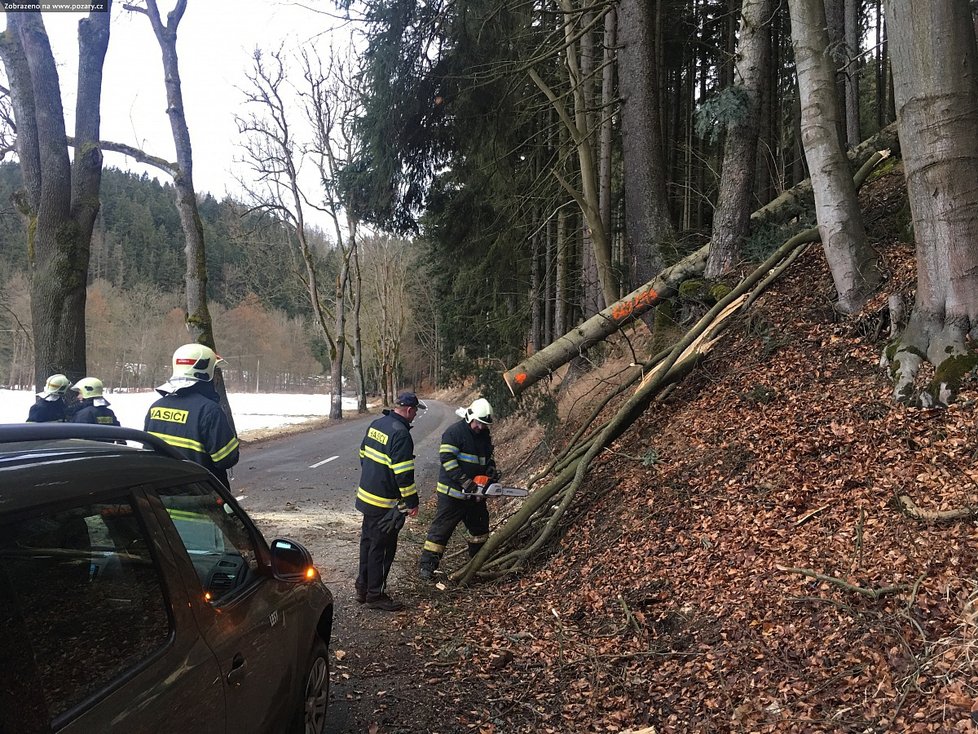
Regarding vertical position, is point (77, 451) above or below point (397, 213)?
below

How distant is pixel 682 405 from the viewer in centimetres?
691

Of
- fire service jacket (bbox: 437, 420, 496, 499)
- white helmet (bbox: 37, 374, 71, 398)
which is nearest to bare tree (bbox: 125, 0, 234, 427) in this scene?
white helmet (bbox: 37, 374, 71, 398)

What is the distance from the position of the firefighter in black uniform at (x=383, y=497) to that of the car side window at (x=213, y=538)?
2797 millimetres

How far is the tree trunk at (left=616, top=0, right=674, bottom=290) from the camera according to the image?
402 inches

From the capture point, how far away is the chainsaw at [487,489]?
6.34 metres

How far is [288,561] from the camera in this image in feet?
10.00

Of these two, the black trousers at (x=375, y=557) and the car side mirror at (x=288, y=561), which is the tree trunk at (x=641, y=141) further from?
the car side mirror at (x=288, y=561)

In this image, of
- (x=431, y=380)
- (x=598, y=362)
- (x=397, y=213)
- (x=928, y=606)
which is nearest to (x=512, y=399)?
(x=598, y=362)

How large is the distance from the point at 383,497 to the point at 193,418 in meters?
1.93

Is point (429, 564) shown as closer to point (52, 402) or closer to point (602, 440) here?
point (602, 440)

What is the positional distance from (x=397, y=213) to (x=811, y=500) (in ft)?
39.1

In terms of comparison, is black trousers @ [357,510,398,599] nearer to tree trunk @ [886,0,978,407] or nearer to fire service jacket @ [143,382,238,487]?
fire service jacket @ [143,382,238,487]

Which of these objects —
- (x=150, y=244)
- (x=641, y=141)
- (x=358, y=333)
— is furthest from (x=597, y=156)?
(x=150, y=244)

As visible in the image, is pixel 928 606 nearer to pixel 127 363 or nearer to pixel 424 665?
pixel 424 665
